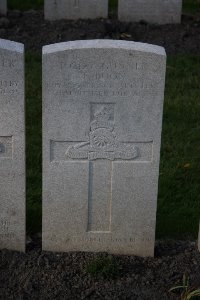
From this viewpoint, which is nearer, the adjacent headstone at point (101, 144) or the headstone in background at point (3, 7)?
the adjacent headstone at point (101, 144)

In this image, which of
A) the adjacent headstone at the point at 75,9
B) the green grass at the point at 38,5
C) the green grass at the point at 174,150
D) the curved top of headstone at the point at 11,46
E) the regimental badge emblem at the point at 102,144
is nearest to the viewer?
the curved top of headstone at the point at 11,46

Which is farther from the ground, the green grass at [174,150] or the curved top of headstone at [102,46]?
the curved top of headstone at [102,46]

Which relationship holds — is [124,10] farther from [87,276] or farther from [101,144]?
[87,276]

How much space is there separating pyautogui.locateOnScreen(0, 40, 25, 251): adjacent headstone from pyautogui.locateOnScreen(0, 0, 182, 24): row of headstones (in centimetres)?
582

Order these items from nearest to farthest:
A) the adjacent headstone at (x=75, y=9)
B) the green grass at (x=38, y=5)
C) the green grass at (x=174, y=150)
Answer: the green grass at (x=174, y=150) < the adjacent headstone at (x=75, y=9) < the green grass at (x=38, y=5)

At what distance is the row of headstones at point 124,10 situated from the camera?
33.3ft

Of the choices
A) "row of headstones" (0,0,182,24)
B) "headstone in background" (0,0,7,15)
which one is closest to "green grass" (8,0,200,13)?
"headstone in background" (0,0,7,15)

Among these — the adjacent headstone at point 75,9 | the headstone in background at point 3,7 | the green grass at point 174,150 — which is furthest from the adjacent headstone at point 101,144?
the headstone in background at point 3,7

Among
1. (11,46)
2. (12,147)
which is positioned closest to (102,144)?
(12,147)

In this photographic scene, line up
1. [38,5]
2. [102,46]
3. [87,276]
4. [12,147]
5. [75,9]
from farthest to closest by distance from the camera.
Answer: [38,5]
[75,9]
[87,276]
[12,147]
[102,46]

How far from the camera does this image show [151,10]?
10219mm

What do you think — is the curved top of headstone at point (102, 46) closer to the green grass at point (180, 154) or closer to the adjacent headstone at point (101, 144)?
the adjacent headstone at point (101, 144)

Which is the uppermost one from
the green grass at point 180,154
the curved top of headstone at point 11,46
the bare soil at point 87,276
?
the curved top of headstone at point 11,46

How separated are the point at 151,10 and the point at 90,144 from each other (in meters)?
5.95
